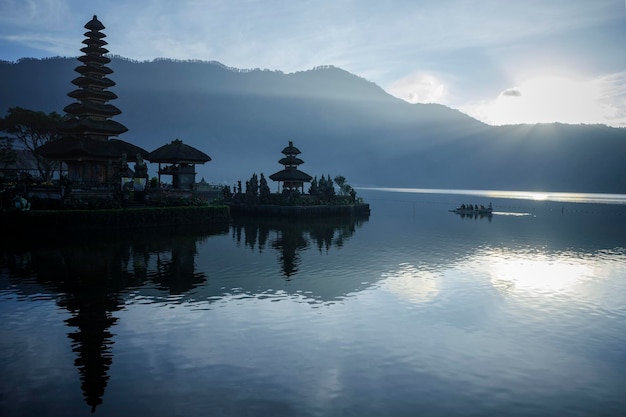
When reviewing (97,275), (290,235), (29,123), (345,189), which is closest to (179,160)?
(290,235)

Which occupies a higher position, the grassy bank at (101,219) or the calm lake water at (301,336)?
the grassy bank at (101,219)

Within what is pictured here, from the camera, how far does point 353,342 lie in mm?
14172

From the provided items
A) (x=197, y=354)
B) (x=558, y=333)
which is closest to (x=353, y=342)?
(x=197, y=354)

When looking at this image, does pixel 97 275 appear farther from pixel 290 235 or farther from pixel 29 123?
pixel 29 123

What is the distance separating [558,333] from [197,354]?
39.7ft

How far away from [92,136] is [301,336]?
168 feet

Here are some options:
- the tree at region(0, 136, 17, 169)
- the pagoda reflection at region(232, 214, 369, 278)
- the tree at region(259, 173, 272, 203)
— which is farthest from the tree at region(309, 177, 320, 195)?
the tree at region(0, 136, 17, 169)

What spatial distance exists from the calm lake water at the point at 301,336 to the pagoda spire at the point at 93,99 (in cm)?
2961

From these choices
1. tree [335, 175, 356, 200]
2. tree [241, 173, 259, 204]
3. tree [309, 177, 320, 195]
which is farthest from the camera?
tree [335, 175, 356, 200]

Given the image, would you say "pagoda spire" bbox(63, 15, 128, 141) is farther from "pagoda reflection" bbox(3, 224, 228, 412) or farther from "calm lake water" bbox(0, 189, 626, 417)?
"calm lake water" bbox(0, 189, 626, 417)

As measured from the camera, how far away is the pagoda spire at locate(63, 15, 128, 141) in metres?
55.3

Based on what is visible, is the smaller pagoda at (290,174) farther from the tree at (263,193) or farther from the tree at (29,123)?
the tree at (29,123)

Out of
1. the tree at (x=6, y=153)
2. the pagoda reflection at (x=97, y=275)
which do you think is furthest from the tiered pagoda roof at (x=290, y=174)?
the tree at (x=6, y=153)

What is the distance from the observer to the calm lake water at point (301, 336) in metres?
10.4
